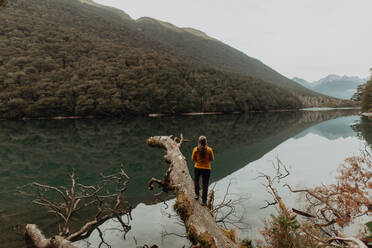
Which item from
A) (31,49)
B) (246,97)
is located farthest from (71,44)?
(246,97)

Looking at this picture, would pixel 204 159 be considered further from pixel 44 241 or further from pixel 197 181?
pixel 44 241

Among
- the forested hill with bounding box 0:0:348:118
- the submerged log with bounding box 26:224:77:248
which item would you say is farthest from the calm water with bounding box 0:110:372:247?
the forested hill with bounding box 0:0:348:118

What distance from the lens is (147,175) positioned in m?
17.1

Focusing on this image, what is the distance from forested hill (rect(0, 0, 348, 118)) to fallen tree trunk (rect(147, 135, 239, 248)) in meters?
77.0

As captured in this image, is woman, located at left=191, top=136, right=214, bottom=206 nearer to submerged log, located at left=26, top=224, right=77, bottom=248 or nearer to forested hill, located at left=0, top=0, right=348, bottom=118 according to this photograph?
submerged log, located at left=26, top=224, right=77, bottom=248

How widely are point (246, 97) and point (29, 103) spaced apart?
98629mm

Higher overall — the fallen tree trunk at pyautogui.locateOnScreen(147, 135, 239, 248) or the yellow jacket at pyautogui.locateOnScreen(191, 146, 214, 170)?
the yellow jacket at pyautogui.locateOnScreen(191, 146, 214, 170)

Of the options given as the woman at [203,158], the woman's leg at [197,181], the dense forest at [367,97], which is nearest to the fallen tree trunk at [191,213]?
the woman's leg at [197,181]

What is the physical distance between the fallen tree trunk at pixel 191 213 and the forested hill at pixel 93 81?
7702 centimetres

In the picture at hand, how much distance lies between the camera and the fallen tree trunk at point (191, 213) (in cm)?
407

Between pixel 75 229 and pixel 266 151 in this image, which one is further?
pixel 266 151

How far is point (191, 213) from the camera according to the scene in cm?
478

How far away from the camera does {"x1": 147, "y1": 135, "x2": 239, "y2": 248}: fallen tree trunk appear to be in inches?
160

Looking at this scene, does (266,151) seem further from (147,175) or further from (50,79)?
(50,79)
